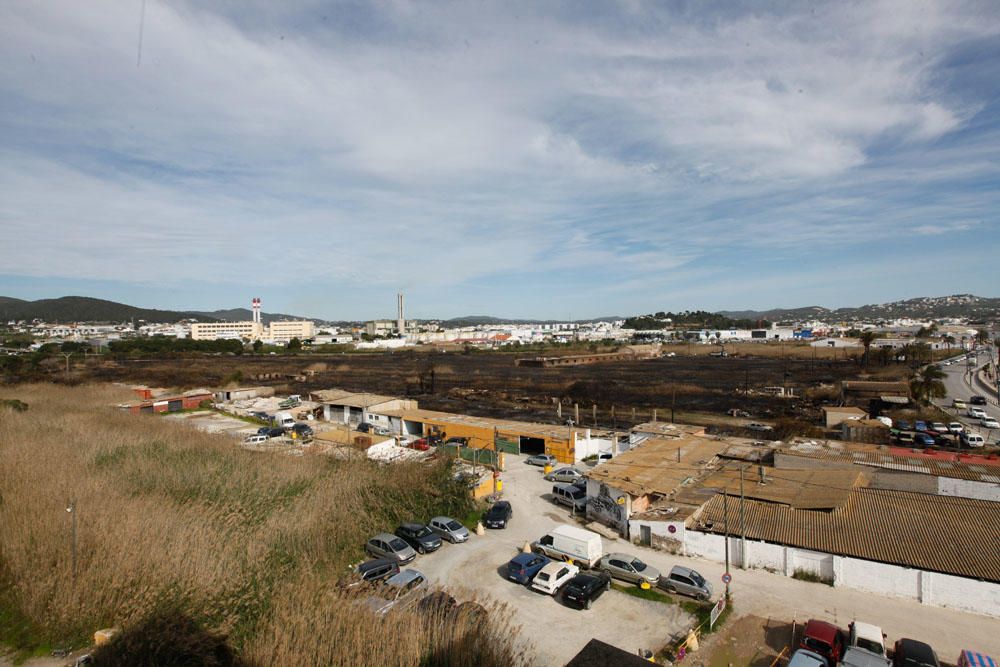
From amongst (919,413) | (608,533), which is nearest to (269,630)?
(608,533)

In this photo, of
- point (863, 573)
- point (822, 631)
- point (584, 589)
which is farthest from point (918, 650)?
point (584, 589)

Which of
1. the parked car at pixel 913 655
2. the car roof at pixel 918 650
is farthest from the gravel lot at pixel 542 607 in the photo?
the car roof at pixel 918 650

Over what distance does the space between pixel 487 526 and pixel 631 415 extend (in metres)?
23.6

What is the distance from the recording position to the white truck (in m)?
12.0

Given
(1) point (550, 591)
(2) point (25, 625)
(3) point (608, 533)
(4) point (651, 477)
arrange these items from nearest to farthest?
(2) point (25, 625) < (1) point (550, 591) < (3) point (608, 533) < (4) point (651, 477)

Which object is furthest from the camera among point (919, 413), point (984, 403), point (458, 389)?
point (458, 389)

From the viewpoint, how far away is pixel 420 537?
13.0 metres

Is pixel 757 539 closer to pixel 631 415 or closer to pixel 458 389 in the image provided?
pixel 631 415

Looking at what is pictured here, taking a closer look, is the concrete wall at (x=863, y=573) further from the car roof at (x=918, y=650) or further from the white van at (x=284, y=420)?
the white van at (x=284, y=420)

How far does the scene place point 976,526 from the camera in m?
11.5

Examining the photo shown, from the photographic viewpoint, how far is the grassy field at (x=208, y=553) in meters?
6.56

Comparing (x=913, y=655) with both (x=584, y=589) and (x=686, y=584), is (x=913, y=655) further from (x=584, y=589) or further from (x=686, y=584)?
(x=584, y=589)

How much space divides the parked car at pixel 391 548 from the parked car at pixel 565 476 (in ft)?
23.7

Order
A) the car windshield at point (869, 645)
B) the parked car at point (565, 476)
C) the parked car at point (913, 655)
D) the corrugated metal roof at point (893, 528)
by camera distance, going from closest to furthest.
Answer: the parked car at point (913, 655), the car windshield at point (869, 645), the corrugated metal roof at point (893, 528), the parked car at point (565, 476)
